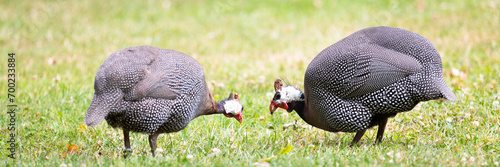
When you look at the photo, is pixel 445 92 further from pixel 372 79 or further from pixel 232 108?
pixel 232 108

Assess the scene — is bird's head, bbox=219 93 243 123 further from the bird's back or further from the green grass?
the bird's back

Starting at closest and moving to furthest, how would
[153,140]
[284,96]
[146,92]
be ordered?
[146,92], [153,140], [284,96]

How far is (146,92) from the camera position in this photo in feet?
11.6

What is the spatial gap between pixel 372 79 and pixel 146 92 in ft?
4.93

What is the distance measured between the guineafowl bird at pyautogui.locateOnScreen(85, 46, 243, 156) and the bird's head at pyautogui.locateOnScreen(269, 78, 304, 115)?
64 cm

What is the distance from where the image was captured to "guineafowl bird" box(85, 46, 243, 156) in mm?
3488

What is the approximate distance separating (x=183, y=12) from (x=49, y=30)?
2265mm

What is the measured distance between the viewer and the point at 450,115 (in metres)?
4.54

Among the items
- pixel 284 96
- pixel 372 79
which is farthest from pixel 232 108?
pixel 372 79

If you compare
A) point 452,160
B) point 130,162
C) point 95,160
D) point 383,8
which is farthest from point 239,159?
point 383,8

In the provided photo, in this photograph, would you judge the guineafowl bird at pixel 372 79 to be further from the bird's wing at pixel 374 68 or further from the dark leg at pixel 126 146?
the dark leg at pixel 126 146

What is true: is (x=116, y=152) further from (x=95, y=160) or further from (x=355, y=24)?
(x=355, y=24)

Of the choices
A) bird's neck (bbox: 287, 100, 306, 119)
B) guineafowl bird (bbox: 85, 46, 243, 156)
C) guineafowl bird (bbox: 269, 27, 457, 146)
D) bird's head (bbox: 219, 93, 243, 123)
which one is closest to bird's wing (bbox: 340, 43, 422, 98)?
guineafowl bird (bbox: 269, 27, 457, 146)

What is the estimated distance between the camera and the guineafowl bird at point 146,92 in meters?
3.49
